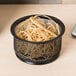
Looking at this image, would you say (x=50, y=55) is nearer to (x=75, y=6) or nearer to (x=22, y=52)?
(x=22, y=52)

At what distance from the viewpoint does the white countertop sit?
27.1 inches

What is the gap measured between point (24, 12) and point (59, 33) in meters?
0.29

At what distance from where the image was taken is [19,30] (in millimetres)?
726

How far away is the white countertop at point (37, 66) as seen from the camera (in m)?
0.69

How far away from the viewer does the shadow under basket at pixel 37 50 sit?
0.67 metres

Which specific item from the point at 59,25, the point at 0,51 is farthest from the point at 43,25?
the point at 0,51

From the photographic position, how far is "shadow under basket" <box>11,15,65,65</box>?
2.21 ft

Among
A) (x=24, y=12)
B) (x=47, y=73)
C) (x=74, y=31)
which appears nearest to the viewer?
(x=47, y=73)

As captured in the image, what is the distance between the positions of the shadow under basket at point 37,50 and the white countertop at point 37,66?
17 millimetres

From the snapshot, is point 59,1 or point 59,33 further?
point 59,1

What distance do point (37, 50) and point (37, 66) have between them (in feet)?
0.18

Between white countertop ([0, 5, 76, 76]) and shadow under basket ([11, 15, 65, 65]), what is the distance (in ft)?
0.06

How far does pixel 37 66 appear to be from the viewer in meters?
0.71

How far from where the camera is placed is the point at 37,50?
68cm
